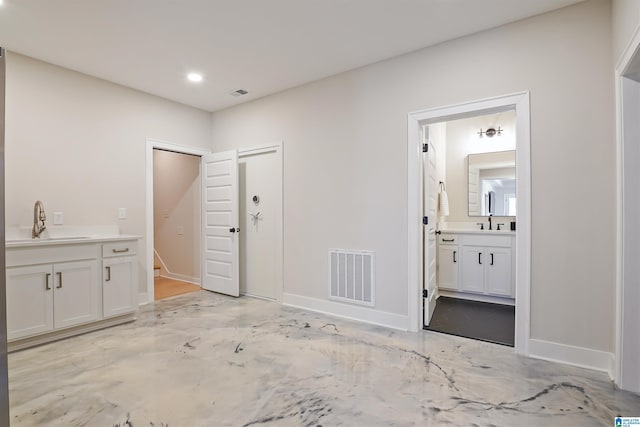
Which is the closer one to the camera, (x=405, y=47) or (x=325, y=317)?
(x=405, y=47)

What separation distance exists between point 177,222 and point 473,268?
15.6 ft

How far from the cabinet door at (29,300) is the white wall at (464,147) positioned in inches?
191

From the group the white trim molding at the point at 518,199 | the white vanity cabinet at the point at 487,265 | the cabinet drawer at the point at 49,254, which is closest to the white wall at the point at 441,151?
the white vanity cabinet at the point at 487,265

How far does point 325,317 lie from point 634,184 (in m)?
2.82

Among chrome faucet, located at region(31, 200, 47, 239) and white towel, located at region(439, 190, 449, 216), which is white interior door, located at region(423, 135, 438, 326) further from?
chrome faucet, located at region(31, 200, 47, 239)

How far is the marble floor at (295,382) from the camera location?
1.83m

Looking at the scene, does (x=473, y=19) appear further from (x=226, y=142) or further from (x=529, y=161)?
(x=226, y=142)

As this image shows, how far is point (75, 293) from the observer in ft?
9.84

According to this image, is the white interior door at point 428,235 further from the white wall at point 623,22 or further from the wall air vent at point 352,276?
the white wall at point 623,22

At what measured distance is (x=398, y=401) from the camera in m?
Answer: 1.97

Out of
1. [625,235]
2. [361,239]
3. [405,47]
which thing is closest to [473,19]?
[405,47]

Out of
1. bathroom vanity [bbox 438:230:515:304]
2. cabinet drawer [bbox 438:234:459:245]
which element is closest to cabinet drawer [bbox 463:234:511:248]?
bathroom vanity [bbox 438:230:515:304]

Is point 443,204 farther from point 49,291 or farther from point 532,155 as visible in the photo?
point 49,291

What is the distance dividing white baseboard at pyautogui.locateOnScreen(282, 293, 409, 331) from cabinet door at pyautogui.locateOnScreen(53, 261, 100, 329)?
2.02 m
